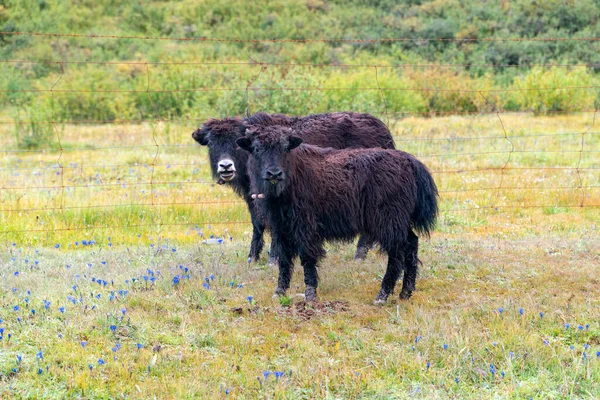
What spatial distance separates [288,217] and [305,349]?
168 centimetres

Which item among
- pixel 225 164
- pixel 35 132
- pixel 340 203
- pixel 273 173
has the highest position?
pixel 273 173

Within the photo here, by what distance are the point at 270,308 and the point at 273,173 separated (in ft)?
4.50

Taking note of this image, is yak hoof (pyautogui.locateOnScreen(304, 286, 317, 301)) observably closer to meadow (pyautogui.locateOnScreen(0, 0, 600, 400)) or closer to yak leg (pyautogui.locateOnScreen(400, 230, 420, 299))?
meadow (pyautogui.locateOnScreen(0, 0, 600, 400))

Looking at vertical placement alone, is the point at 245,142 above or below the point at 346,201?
above

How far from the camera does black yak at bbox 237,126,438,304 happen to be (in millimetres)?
6855

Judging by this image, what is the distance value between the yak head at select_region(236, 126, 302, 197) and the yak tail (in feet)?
4.66

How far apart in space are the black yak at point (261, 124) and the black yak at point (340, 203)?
121cm

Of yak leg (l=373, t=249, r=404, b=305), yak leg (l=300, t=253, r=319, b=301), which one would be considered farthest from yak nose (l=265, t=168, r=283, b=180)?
yak leg (l=373, t=249, r=404, b=305)

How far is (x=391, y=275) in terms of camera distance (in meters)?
7.04

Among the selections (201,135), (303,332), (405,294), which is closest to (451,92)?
(201,135)

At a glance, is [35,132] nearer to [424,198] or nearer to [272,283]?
[272,283]

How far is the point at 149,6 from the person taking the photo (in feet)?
153

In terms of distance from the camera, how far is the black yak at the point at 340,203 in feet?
22.5

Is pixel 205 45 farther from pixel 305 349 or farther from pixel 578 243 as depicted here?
pixel 305 349
